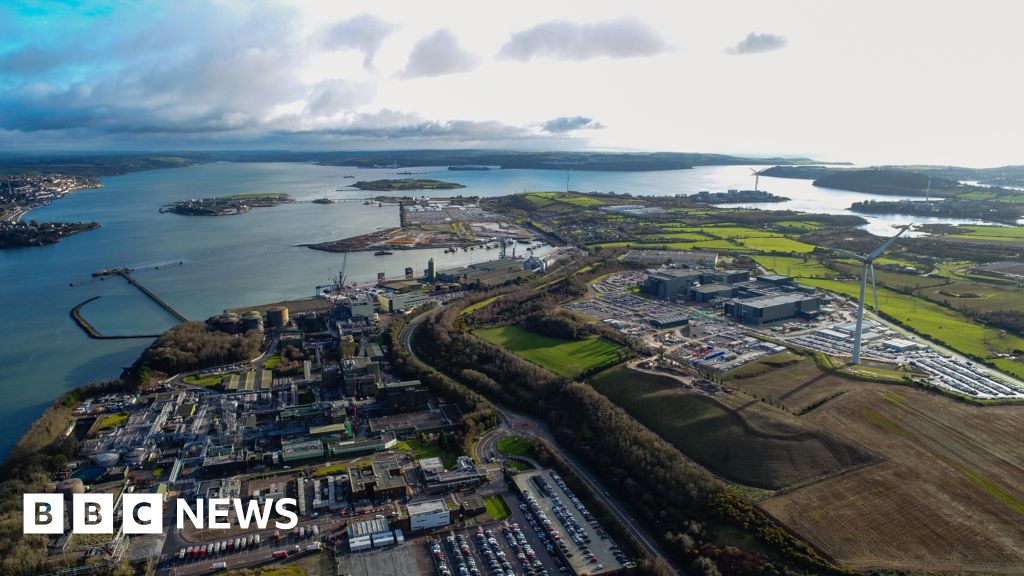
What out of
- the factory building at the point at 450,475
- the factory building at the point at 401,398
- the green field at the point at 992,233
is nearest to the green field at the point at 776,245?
the green field at the point at 992,233

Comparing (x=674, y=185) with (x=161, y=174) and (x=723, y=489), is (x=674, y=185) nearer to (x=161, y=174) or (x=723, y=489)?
(x=723, y=489)

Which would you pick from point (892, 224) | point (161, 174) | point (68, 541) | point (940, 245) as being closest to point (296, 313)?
point (68, 541)

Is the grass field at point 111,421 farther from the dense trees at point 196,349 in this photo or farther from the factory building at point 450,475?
the factory building at point 450,475

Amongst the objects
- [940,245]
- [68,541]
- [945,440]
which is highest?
[940,245]

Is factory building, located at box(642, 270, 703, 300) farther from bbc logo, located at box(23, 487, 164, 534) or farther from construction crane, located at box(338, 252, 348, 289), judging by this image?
bbc logo, located at box(23, 487, 164, 534)

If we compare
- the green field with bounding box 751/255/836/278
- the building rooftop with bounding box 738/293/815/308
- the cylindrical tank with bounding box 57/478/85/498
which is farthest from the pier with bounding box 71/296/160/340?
the green field with bounding box 751/255/836/278
